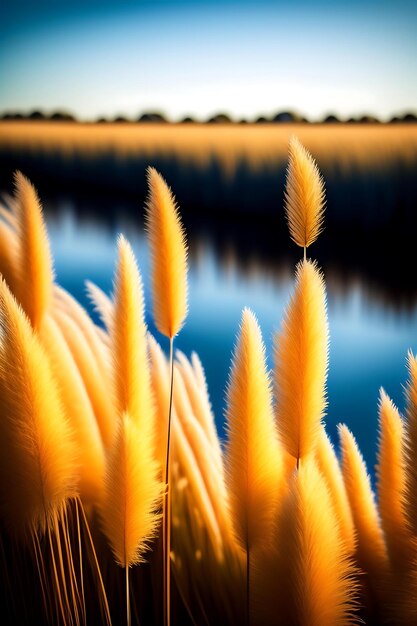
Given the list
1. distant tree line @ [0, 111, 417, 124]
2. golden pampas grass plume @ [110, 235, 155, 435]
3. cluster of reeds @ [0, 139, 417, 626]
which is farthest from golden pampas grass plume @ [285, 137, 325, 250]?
golden pampas grass plume @ [110, 235, 155, 435]

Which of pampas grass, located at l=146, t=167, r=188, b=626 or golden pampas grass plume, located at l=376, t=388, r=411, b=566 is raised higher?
pampas grass, located at l=146, t=167, r=188, b=626

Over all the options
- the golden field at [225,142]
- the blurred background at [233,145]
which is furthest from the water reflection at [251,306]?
the golden field at [225,142]

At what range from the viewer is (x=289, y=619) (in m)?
0.77

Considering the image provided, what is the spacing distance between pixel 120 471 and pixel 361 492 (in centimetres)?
39

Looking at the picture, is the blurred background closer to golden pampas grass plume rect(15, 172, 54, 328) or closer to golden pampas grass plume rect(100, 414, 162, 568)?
golden pampas grass plume rect(15, 172, 54, 328)

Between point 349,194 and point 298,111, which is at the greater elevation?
point 298,111

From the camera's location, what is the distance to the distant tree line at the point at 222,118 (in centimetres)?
87

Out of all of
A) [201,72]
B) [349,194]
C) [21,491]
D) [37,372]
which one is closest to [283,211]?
[349,194]

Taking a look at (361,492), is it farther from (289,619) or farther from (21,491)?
(21,491)

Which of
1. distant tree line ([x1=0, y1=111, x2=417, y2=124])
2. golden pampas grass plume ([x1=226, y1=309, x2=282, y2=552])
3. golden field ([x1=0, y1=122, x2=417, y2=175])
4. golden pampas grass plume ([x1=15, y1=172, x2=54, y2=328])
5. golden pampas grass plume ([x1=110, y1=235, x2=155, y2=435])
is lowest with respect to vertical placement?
golden pampas grass plume ([x1=226, y1=309, x2=282, y2=552])

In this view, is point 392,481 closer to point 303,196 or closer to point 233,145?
point 303,196

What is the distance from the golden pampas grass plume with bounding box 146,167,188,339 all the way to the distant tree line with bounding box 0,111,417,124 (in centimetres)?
15

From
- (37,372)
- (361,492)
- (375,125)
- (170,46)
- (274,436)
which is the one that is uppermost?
(170,46)

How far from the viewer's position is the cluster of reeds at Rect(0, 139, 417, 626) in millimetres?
740
